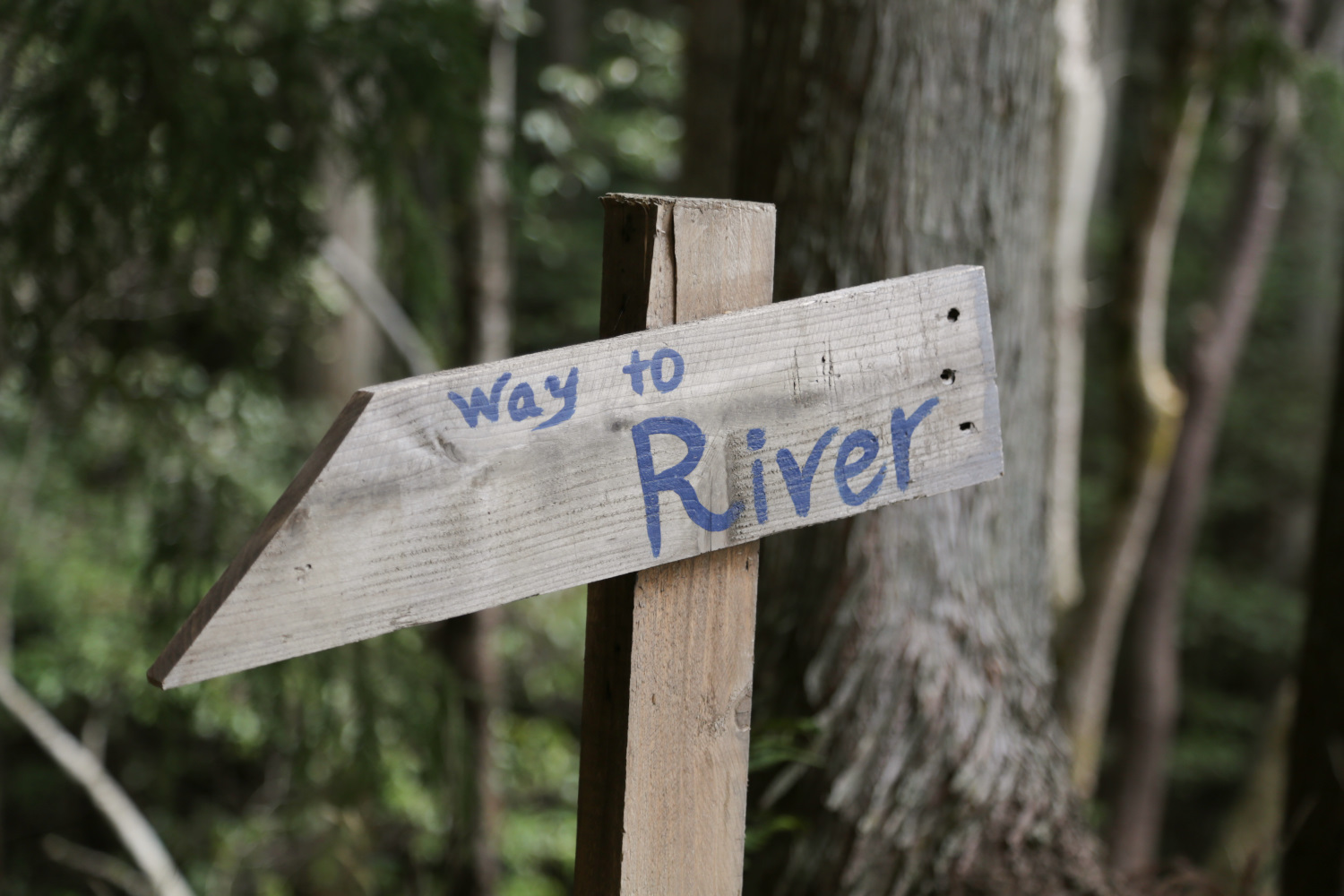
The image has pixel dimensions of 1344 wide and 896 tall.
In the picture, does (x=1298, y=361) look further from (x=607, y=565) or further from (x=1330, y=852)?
(x=607, y=565)

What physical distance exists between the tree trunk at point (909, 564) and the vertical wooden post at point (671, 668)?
63 centimetres

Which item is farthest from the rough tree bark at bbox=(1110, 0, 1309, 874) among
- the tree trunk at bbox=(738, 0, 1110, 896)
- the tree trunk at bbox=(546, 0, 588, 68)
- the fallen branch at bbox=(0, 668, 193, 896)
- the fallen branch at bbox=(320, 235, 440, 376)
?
the tree trunk at bbox=(546, 0, 588, 68)

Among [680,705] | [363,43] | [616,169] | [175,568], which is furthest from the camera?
[616,169]

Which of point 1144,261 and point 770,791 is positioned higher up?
point 1144,261

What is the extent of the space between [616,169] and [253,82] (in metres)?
6.52

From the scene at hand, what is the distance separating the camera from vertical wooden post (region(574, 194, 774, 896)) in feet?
3.24

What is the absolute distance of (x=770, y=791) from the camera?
1696mm

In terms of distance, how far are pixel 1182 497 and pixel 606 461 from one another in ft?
17.7

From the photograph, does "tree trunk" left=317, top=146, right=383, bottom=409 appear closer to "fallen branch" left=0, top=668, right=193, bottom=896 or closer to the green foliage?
the green foliage

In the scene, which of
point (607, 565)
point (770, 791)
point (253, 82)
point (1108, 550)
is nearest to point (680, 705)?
point (607, 565)

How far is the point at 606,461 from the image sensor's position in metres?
0.90

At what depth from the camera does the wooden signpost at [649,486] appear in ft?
2.59

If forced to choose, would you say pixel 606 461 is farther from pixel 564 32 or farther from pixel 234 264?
pixel 564 32

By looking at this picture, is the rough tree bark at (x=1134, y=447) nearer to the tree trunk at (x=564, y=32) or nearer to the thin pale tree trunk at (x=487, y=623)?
the thin pale tree trunk at (x=487, y=623)
